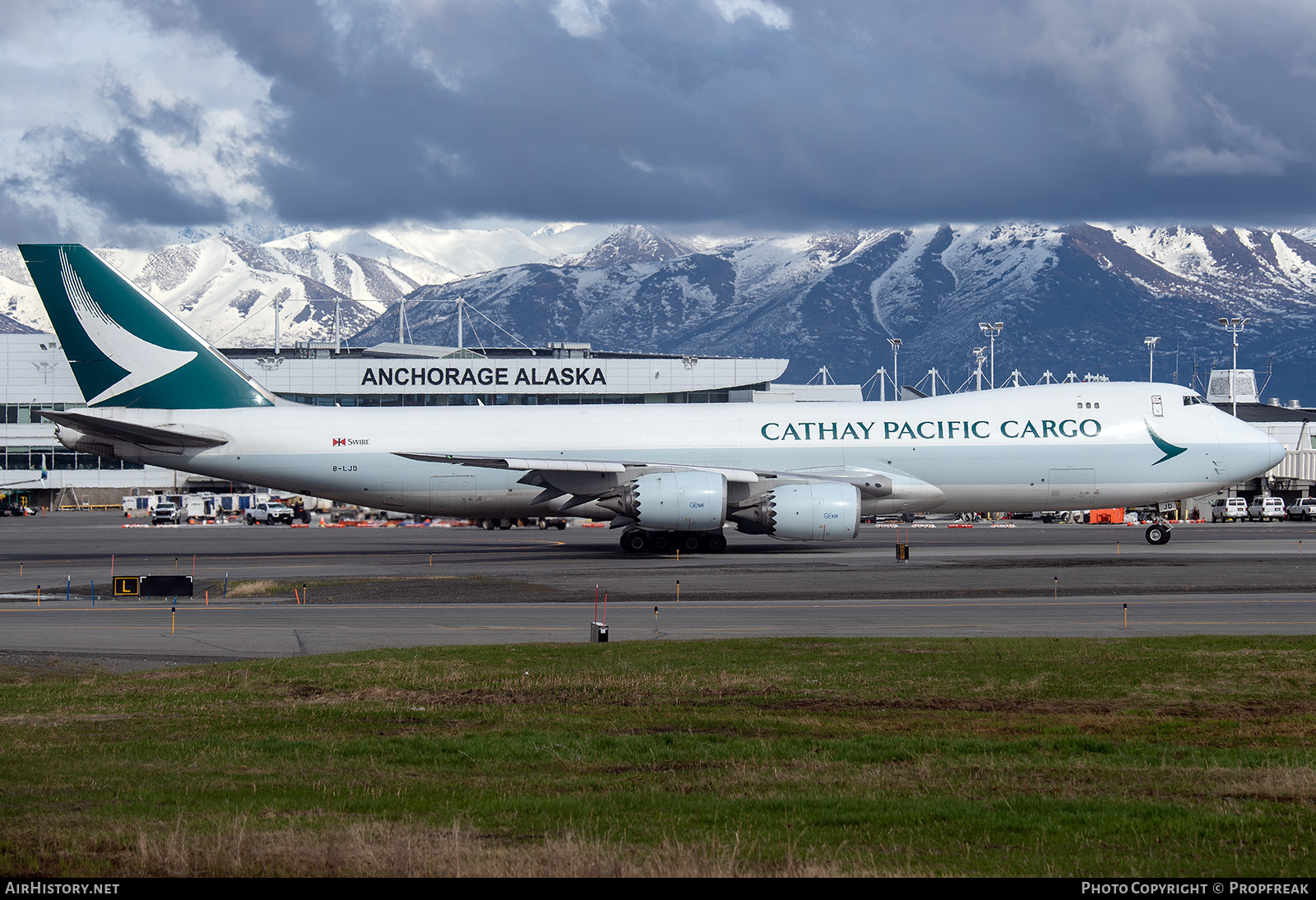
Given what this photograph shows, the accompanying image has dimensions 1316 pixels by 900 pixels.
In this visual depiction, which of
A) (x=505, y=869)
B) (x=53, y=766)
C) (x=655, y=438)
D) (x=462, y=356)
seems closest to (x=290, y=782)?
(x=53, y=766)

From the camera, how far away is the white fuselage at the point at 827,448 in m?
44.6

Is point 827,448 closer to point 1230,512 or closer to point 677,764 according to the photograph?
point 677,764

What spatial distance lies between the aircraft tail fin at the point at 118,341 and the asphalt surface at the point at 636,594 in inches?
258

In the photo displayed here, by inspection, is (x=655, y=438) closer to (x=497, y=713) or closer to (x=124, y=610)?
(x=124, y=610)

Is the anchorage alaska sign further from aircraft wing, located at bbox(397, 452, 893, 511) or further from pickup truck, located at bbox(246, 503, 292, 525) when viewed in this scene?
aircraft wing, located at bbox(397, 452, 893, 511)

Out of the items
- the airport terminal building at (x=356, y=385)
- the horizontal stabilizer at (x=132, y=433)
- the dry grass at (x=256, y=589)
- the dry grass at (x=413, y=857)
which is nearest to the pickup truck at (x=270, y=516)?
the airport terminal building at (x=356, y=385)

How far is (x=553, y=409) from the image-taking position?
47844 mm

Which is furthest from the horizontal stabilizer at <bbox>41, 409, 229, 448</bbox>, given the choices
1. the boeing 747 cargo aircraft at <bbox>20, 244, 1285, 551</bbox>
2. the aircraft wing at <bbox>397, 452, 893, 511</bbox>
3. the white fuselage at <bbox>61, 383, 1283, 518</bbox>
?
the aircraft wing at <bbox>397, 452, 893, 511</bbox>

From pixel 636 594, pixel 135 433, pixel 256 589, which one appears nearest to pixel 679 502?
pixel 636 594

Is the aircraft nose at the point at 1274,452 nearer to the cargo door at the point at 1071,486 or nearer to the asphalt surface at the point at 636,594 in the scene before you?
the asphalt surface at the point at 636,594

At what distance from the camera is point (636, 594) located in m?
31.2

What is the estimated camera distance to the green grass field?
839cm

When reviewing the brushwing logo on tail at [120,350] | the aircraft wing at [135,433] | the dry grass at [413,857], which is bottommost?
the dry grass at [413,857]

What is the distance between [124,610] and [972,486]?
29.4 m
